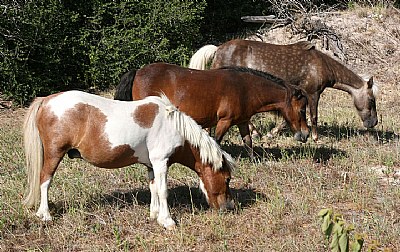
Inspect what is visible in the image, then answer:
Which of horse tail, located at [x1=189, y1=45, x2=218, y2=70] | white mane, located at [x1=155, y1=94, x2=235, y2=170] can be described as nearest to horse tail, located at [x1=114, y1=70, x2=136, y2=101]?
white mane, located at [x1=155, y1=94, x2=235, y2=170]

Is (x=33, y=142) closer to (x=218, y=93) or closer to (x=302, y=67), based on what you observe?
(x=218, y=93)

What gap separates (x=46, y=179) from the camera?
5.29 meters

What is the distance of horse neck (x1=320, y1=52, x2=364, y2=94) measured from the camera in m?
9.95

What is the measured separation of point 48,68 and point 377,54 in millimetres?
9985

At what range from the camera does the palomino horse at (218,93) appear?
7.41m

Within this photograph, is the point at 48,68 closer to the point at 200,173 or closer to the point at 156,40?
the point at 156,40

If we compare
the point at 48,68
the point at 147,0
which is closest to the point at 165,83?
the point at 48,68

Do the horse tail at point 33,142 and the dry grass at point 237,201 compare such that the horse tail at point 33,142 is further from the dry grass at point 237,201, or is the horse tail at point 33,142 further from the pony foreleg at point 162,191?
the pony foreleg at point 162,191

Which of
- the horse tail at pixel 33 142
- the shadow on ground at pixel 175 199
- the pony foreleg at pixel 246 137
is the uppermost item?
the horse tail at pixel 33 142

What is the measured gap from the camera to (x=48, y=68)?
1381cm

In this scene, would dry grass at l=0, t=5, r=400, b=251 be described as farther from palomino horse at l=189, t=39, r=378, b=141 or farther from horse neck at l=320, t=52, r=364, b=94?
horse neck at l=320, t=52, r=364, b=94

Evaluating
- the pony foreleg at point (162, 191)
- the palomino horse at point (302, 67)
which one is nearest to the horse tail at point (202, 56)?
the palomino horse at point (302, 67)

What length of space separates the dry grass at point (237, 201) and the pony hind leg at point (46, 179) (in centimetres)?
12

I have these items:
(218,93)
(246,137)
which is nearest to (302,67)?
(246,137)
